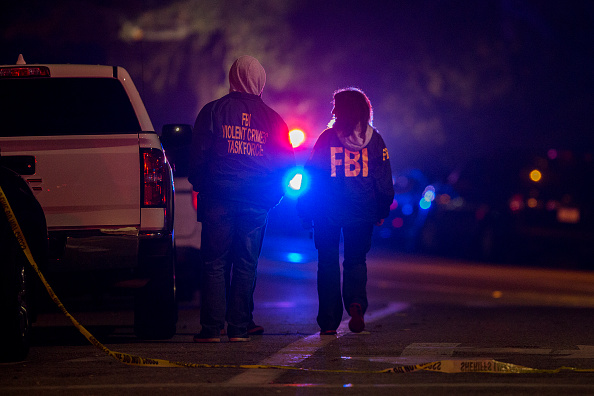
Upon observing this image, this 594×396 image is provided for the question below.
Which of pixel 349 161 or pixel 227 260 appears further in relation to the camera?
pixel 349 161

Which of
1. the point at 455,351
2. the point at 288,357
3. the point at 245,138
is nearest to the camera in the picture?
the point at 288,357

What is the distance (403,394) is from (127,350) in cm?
260

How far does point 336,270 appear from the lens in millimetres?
8078

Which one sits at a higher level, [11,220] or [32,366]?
[11,220]

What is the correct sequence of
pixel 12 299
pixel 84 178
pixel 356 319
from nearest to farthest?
pixel 12 299 → pixel 84 178 → pixel 356 319

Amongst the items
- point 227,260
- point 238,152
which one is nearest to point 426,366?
point 227,260

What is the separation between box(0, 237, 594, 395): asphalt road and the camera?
531cm

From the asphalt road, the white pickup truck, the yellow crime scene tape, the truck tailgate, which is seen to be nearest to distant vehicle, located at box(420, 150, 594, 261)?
the asphalt road

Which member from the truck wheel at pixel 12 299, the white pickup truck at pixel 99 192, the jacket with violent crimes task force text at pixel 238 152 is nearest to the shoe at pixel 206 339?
the white pickup truck at pixel 99 192

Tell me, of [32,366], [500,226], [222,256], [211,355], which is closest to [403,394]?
[211,355]

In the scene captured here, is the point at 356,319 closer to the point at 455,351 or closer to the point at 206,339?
the point at 206,339

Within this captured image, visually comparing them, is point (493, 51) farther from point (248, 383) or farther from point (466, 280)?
point (248, 383)

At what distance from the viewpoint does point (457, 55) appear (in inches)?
997

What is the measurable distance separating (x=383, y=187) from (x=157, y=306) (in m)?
1.95
